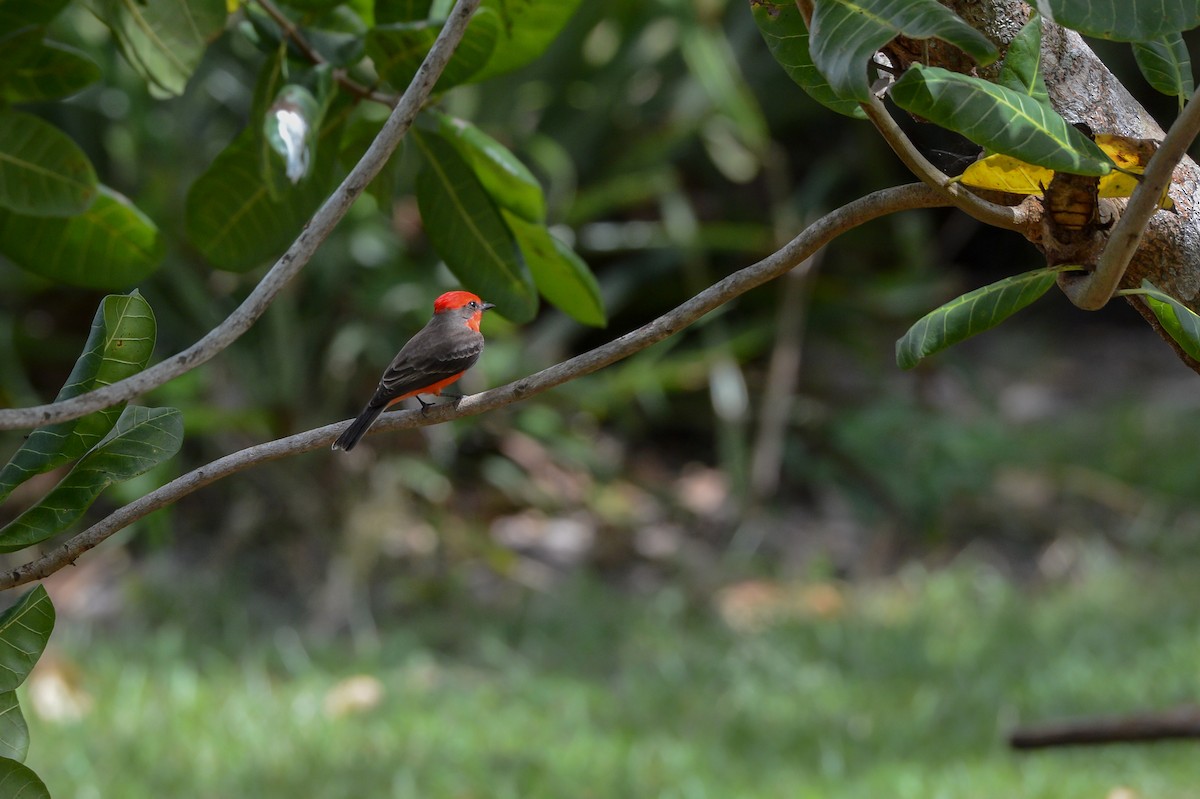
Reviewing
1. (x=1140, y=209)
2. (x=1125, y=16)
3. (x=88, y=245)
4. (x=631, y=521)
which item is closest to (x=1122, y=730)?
(x=1140, y=209)

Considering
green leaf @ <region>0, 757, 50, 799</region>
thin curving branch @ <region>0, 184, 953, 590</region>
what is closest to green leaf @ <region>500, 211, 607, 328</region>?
thin curving branch @ <region>0, 184, 953, 590</region>

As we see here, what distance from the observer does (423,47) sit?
137 centimetres

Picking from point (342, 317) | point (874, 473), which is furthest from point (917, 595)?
point (342, 317)

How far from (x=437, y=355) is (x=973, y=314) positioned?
31.4 inches

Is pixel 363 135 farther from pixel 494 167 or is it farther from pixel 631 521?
pixel 631 521

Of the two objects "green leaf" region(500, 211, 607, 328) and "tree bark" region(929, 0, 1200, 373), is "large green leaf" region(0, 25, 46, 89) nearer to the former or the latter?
"green leaf" region(500, 211, 607, 328)

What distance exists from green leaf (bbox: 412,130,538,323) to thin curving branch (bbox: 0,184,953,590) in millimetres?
369

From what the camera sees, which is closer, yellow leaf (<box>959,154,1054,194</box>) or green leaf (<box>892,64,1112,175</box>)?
green leaf (<box>892,64,1112,175</box>)

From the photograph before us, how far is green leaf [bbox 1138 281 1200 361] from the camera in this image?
95cm

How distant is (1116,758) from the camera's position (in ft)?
8.54

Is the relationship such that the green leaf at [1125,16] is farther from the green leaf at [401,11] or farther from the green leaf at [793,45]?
the green leaf at [401,11]

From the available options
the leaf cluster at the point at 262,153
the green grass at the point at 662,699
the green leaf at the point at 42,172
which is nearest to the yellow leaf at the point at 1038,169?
the leaf cluster at the point at 262,153

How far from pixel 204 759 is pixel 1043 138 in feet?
7.66

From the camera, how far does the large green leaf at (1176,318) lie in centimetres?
95
